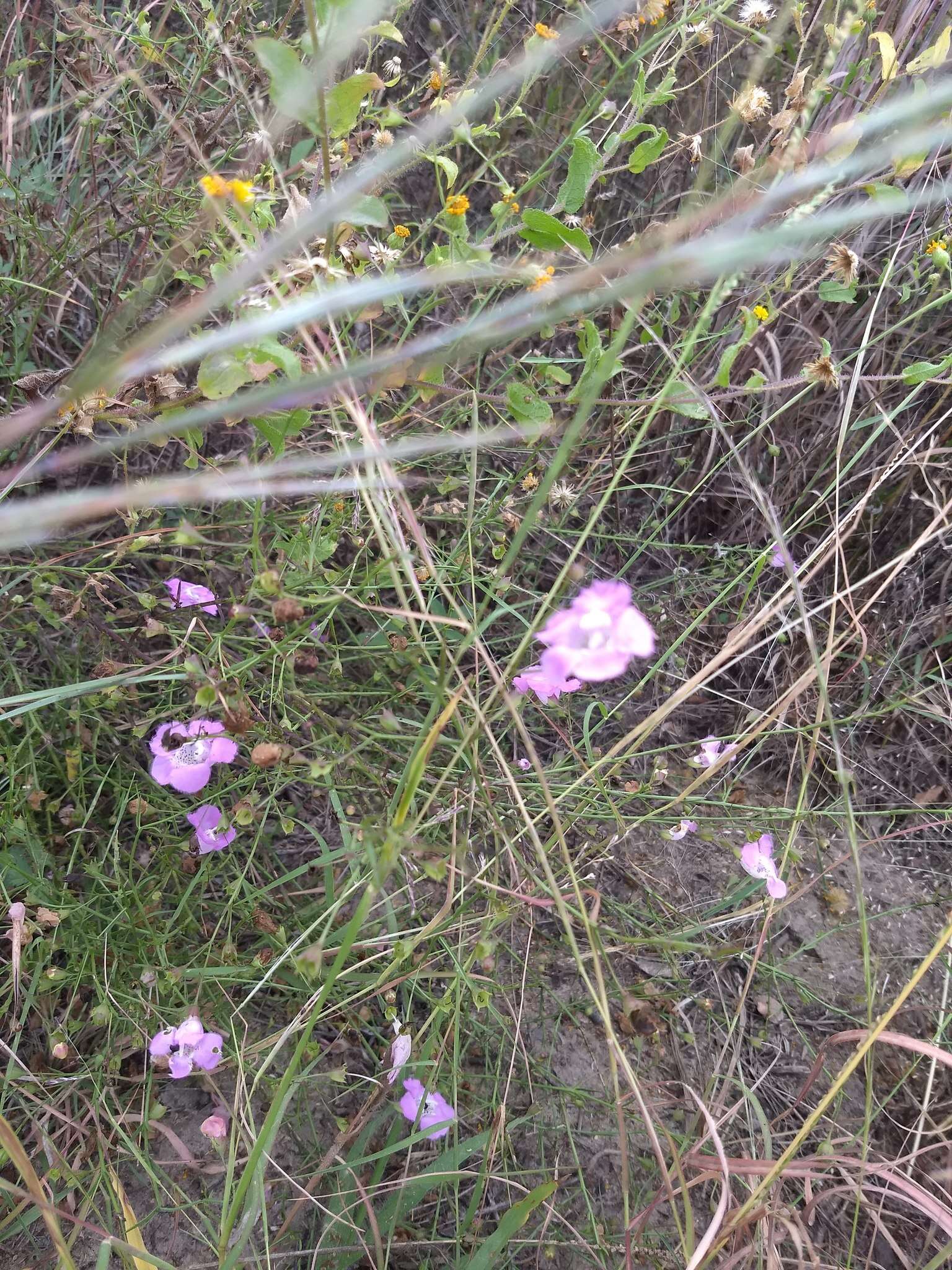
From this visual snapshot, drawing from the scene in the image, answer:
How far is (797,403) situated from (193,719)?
1.00m

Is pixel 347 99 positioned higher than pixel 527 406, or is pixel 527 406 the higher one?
pixel 347 99

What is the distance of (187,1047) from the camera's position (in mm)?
944

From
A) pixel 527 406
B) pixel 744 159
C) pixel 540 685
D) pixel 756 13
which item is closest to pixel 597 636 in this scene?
pixel 540 685

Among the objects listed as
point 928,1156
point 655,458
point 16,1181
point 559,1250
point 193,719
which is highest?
point 193,719

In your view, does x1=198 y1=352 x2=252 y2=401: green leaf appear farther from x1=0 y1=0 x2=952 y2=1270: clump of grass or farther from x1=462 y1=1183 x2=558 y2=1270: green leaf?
x1=462 y1=1183 x2=558 y2=1270: green leaf

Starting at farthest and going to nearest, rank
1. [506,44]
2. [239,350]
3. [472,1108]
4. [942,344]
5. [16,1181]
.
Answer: [506,44] < [942,344] < [472,1108] < [16,1181] < [239,350]

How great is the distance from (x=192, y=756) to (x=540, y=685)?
16.0 inches

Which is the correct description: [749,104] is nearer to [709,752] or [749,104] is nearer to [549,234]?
[549,234]

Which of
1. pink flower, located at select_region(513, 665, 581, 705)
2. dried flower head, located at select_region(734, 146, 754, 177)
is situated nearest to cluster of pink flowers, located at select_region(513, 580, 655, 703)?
pink flower, located at select_region(513, 665, 581, 705)

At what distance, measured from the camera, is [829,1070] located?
1.15 metres

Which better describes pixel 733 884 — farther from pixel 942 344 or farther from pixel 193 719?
pixel 942 344

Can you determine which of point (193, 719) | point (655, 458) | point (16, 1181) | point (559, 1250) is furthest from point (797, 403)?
point (16, 1181)

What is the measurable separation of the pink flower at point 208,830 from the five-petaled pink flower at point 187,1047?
188 millimetres

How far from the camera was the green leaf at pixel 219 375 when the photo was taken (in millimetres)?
778
